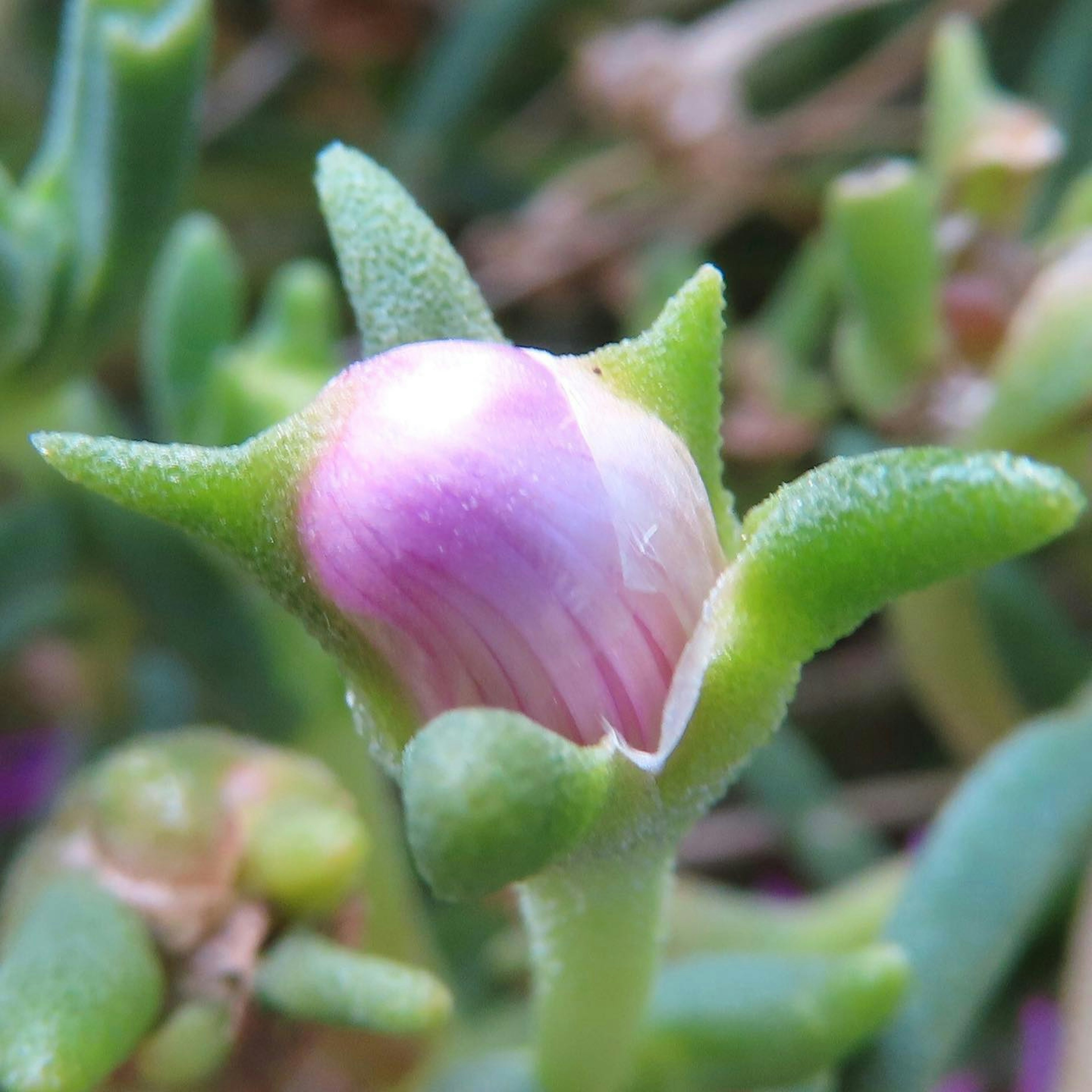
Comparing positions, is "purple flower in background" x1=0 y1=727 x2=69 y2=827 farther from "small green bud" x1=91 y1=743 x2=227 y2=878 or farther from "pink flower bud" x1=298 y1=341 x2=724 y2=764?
"pink flower bud" x1=298 y1=341 x2=724 y2=764

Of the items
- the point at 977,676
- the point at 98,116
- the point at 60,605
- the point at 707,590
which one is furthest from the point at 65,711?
the point at 707,590

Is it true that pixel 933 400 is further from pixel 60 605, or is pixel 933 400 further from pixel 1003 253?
pixel 60 605

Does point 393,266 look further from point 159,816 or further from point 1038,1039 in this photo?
point 1038,1039

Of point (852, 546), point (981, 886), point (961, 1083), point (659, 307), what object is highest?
point (852, 546)

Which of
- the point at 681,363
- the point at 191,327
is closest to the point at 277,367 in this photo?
the point at 191,327

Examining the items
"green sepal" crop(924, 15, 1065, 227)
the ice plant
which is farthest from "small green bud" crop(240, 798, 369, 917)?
"green sepal" crop(924, 15, 1065, 227)

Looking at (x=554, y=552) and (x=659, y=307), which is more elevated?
(x=554, y=552)
